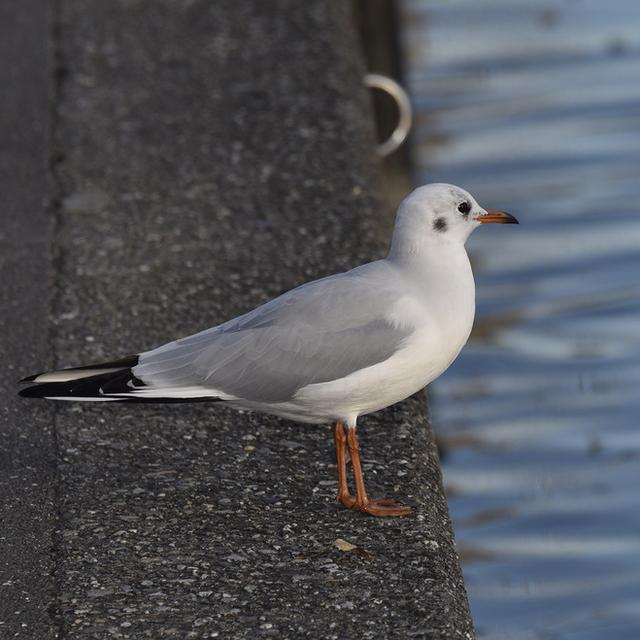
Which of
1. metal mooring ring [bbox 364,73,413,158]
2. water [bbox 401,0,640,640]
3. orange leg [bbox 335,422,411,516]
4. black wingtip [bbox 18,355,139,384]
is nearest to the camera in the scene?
orange leg [bbox 335,422,411,516]

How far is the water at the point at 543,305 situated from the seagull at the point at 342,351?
1.12m

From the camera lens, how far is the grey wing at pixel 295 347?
3443 millimetres

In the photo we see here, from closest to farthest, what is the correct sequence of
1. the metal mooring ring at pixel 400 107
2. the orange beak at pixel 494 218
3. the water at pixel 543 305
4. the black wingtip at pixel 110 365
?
the black wingtip at pixel 110 365 < the orange beak at pixel 494 218 < the water at pixel 543 305 < the metal mooring ring at pixel 400 107

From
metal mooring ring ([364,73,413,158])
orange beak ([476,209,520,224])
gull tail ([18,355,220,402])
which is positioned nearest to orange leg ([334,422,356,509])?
gull tail ([18,355,220,402])

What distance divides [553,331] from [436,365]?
2430 mm

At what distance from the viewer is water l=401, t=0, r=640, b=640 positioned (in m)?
4.50

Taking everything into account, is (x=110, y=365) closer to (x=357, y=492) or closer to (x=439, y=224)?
(x=357, y=492)

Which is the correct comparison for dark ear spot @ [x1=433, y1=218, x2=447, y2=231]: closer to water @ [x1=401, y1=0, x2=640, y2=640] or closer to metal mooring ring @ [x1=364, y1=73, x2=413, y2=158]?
water @ [x1=401, y1=0, x2=640, y2=640]

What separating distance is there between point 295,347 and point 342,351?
12 centimetres

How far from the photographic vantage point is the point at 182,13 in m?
6.55

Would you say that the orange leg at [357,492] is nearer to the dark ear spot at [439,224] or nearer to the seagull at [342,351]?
the seagull at [342,351]

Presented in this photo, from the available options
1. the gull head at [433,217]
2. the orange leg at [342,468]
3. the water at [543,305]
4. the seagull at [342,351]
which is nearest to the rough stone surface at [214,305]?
the orange leg at [342,468]

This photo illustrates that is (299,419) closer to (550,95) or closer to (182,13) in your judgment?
(182,13)

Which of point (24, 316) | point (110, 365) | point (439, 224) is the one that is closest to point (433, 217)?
point (439, 224)
